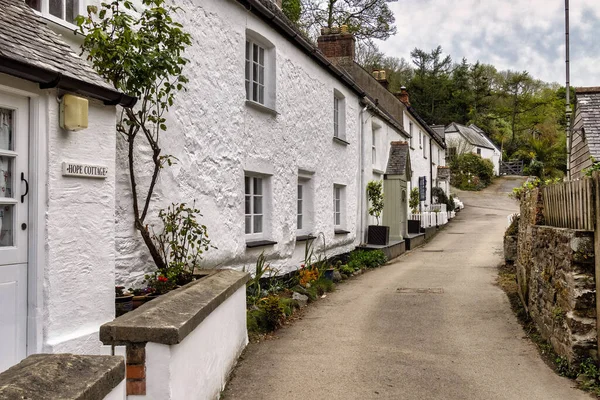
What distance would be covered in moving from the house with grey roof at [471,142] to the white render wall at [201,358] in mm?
50486

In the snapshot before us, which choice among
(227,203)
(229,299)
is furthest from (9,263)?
(227,203)

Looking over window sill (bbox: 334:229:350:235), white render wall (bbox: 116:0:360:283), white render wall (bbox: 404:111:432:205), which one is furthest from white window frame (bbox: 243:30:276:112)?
white render wall (bbox: 404:111:432:205)

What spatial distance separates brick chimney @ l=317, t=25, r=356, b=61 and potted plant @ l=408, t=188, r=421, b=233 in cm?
698

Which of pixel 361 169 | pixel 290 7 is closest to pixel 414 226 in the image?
pixel 361 169

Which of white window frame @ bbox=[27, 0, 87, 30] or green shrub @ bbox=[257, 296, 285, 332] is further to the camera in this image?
green shrub @ bbox=[257, 296, 285, 332]

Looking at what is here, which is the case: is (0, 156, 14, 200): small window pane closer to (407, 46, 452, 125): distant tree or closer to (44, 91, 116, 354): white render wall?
(44, 91, 116, 354): white render wall

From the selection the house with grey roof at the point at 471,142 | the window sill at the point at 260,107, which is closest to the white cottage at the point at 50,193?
the window sill at the point at 260,107

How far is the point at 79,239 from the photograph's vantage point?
4961 millimetres

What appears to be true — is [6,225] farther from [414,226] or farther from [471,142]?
[471,142]

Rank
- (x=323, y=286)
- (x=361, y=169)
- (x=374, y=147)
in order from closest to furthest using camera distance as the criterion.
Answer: (x=323, y=286) < (x=361, y=169) < (x=374, y=147)

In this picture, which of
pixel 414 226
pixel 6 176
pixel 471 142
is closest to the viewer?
pixel 6 176

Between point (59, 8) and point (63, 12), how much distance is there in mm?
56

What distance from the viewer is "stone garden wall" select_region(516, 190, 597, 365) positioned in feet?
18.3

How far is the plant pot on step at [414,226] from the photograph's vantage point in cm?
2326
